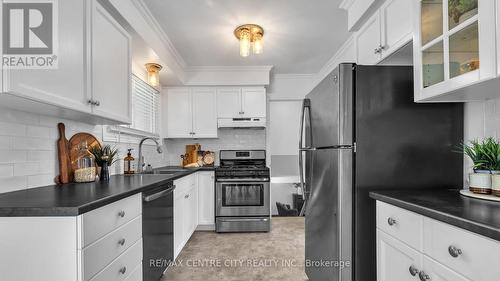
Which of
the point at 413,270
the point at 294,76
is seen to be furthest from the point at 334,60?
→ the point at 413,270

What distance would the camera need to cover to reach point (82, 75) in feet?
4.75

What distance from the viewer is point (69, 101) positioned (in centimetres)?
134

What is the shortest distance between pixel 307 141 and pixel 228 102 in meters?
2.09

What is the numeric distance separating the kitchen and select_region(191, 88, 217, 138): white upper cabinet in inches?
40.5

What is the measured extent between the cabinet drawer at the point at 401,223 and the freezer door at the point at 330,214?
0.22 m

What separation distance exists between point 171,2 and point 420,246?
244 centimetres

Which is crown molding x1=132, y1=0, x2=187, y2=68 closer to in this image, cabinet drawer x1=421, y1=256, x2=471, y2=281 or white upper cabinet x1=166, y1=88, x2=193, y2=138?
white upper cabinet x1=166, y1=88, x2=193, y2=138

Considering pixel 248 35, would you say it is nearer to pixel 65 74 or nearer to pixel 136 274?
pixel 65 74

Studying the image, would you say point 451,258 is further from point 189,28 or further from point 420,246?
point 189,28

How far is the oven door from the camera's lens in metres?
3.51

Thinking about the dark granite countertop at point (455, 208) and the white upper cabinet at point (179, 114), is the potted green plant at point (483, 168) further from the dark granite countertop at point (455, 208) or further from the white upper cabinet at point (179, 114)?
the white upper cabinet at point (179, 114)

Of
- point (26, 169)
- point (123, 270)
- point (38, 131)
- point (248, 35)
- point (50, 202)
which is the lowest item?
point (123, 270)

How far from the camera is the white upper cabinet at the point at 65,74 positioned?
106cm

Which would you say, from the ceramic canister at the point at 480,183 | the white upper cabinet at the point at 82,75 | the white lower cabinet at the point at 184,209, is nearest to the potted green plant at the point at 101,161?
the white upper cabinet at the point at 82,75
